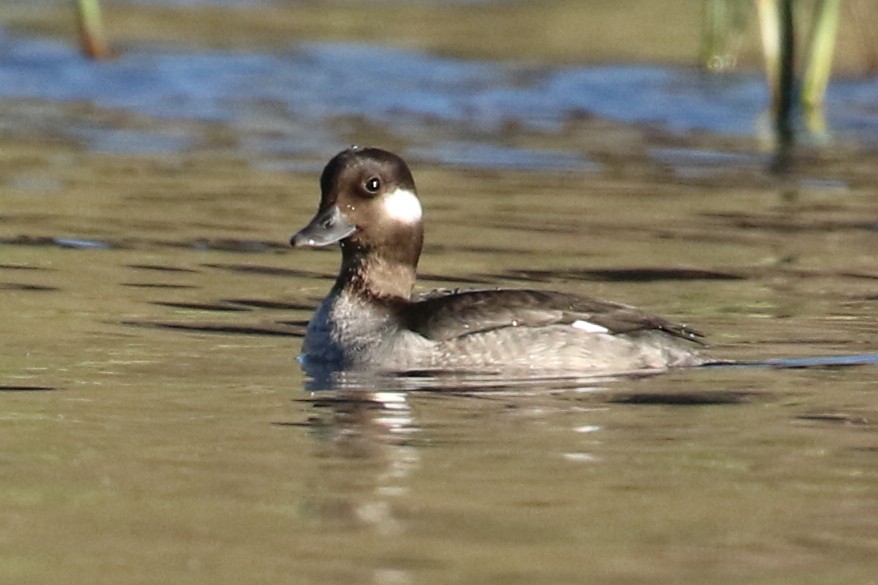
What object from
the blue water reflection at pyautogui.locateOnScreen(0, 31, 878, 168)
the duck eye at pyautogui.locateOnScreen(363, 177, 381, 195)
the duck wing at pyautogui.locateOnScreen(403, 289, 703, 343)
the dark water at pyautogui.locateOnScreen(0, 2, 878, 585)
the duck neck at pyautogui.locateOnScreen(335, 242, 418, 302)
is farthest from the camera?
the blue water reflection at pyautogui.locateOnScreen(0, 31, 878, 168)

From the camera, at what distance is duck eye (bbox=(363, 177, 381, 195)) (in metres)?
11.7

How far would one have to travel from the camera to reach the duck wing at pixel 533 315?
11.0 metres

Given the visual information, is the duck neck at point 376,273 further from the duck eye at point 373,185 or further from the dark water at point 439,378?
the dark water at point 439,378

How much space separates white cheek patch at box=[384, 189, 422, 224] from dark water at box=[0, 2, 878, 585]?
0.87 meters

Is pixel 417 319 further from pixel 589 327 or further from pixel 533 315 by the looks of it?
pixel 589 327

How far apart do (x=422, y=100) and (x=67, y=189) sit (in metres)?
7.58

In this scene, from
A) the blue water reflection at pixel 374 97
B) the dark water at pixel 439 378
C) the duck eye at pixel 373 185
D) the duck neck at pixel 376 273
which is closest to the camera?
the dark water at pixel 439 378

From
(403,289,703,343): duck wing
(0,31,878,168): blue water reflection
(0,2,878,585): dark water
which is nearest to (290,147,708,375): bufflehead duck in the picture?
(403,289,703,343): duck wing

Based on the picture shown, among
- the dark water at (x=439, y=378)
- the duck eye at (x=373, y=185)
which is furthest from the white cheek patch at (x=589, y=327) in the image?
the duck eye at (x=373, y=185)

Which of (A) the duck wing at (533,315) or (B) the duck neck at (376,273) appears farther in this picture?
(B) the duck neck at (376,273)

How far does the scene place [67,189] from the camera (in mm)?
17641

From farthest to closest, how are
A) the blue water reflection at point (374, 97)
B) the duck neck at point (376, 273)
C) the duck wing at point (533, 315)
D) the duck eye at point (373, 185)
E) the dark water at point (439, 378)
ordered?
1. the blue water reflection at point (374, 97)
2. the duck neck at point (376, 273)
3. the duck eye at point (373, 185)
4. the duck wing at point (533, 315)
5. the dark water at point (439, 378)

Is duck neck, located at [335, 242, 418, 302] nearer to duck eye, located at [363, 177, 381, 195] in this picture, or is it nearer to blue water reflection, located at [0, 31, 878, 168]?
duck eye, located at [363, 177, 381, 195]

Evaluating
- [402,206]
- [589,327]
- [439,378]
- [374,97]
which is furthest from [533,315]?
[374,97]
